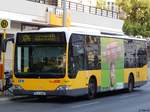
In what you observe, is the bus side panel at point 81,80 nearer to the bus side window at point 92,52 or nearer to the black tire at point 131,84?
the bus side window at point 92,52

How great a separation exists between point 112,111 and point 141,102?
369 cm

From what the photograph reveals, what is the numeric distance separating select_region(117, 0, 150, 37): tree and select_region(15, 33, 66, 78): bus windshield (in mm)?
39688

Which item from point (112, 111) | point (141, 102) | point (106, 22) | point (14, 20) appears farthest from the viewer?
point (106, 22)

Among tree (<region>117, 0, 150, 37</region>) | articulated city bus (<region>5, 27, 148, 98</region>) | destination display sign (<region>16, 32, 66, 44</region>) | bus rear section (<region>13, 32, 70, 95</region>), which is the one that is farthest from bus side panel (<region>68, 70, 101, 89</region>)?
tree (<region>117, 0, 150, 37</region>)

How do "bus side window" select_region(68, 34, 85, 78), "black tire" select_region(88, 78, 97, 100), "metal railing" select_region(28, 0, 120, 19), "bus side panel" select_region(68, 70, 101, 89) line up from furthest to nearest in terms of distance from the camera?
"metal railing" select_region(28, 0, 120, 19), "black tire" select_region(88, 78, 97, 100), "bus side panel" select_region(68, 70, 101, 89), "bus side window" select_region(68, 34, 85, 78)

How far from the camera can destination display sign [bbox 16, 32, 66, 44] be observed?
20609mm

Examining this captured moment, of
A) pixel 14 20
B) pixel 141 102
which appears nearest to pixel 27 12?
pixel 14 20

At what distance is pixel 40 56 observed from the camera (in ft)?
68.4

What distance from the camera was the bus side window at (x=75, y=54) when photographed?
67.3 ft

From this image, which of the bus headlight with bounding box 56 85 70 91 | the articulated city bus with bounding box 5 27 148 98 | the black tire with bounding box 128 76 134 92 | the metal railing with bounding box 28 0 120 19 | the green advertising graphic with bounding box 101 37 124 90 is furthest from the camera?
the metal railing with bounding box 28 0 120 19

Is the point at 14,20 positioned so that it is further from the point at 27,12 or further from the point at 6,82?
the point at 6,82

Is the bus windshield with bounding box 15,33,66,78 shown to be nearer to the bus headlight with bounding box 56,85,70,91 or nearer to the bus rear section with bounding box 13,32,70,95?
the bus rear section with bounding box 13,32,70,95

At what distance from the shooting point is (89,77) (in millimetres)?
21859

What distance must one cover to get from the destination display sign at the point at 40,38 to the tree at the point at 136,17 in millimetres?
39595
